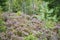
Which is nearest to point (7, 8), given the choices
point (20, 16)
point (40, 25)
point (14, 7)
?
point (14, 7)

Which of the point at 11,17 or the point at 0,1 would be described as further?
the point at 0,1

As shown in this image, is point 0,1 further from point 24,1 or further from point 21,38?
point 21,38

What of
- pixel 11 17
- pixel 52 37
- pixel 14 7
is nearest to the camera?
pixel 52 37

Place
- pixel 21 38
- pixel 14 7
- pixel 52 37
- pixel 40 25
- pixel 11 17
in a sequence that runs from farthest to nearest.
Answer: pixel 14 7, pixel 11 17, pixel 40 25, pixel 52 37, pixel 21 38

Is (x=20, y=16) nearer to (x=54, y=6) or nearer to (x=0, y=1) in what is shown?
(x=54, y=6)

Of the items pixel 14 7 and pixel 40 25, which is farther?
pixel 14 7

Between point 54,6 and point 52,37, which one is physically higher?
point 54,6

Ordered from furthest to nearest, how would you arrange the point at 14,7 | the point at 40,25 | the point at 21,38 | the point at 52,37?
the point at 14,7 < the point at 40,25 < the point at 52,37 < the point at 21,38

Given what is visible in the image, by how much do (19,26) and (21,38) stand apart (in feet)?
5.78

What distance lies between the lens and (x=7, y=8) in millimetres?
18219

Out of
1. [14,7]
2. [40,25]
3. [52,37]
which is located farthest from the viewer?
[14,7]

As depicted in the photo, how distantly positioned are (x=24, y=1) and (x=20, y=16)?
3.58m

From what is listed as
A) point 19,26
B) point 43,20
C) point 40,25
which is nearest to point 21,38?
point 19,26

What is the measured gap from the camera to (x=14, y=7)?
59.4 feet
